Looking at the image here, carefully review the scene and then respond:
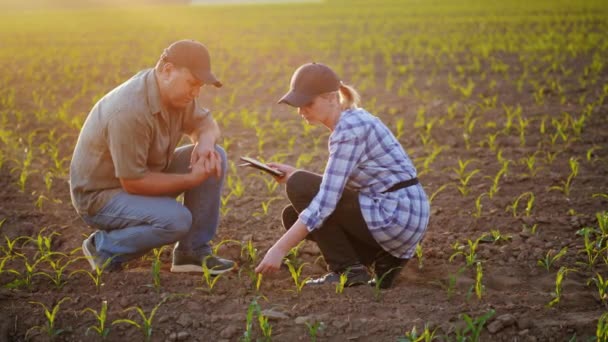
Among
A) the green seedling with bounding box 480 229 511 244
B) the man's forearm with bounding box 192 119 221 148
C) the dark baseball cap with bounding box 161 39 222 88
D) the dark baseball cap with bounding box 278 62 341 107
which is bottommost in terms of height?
the green seedling with bounding box 480 229 511 244

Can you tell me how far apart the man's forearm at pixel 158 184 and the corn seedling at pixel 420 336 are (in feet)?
5.25

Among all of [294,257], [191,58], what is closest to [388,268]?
[294,257]

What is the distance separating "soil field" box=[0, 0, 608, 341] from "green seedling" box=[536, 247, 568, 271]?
0.02m

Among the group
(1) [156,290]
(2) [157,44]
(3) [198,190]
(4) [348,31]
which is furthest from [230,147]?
(4) [348,31]

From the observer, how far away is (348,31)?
2044 centimetres

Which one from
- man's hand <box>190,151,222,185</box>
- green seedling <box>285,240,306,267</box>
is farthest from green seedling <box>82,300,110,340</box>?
green seedling <box>285,240,306,267</box>

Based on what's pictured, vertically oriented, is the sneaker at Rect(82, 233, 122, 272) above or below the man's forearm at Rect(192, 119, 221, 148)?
below

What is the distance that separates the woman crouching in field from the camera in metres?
3.60

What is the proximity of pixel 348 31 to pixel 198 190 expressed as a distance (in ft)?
55.3

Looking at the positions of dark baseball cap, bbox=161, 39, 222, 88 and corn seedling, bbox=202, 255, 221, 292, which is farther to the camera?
corn seedling, bbox=202, 255, 221, 292

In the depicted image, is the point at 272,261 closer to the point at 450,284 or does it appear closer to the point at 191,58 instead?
the point at 450,284

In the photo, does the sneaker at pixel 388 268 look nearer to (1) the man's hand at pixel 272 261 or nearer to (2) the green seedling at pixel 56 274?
(1) the man's hand at pixel 272 261

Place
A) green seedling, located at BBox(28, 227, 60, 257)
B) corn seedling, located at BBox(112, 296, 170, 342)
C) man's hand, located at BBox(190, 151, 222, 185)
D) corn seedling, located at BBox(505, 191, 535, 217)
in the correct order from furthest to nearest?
corn seedling, located at BBox(505, 191, 535, 217) → green seedling, located at BBox(28, 227, 60, 257) → man's hand, located at BBox(190, 151, 222, 185) → corn seedling, located at BBox(112, 296, 170, 342)

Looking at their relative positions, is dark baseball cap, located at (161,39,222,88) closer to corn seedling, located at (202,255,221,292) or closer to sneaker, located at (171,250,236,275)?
corn seedling, located at (202,255,221,292)
